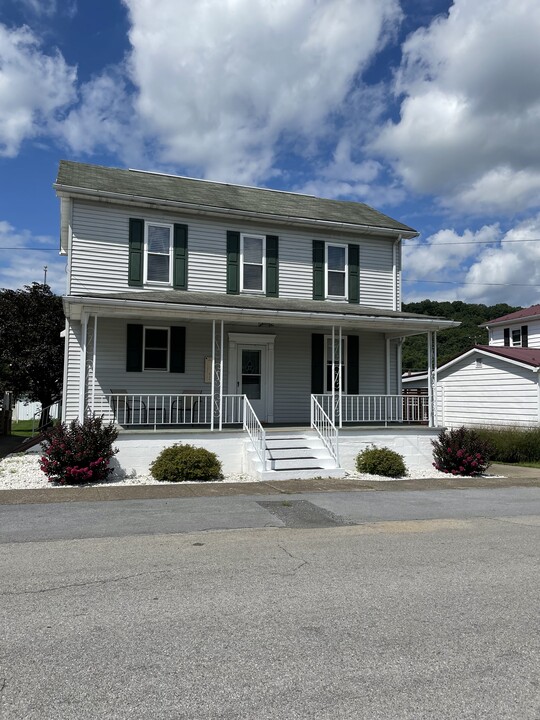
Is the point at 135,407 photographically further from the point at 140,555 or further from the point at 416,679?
the point at 416,679

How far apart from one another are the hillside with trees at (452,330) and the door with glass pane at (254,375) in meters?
27.7

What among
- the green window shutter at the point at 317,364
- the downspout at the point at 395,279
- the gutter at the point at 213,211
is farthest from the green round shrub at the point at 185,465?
Result: the downspout at the point at 395,279

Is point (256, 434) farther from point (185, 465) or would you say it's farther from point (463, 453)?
point (463, 453)

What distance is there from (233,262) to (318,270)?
259 centimetres

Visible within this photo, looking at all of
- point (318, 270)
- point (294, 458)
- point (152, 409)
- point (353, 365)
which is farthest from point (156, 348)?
point (353, 365)

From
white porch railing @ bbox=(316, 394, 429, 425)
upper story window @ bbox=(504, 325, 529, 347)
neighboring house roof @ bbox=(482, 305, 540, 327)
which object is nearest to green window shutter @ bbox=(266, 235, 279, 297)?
white porch railing @ bbox=(316, 394, 429, 425)

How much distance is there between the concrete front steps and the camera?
12234 mm

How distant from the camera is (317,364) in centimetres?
1625

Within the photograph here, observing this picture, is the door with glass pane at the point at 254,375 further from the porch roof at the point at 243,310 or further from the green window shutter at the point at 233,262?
the green window shutter at the point at 233,262

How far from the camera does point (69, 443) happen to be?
11.1 meters

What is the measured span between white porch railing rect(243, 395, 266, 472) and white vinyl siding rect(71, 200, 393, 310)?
4.28 m

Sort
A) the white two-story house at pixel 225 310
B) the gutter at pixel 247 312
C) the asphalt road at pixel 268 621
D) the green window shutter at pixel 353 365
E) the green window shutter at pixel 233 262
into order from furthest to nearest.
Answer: the green window shutter at pixel 353 365, the green window shutter at pixel 233 262, the white two-story house at pixel 225 310, the gutter at pixel 247 312, the asphalt road at pixel 268 621

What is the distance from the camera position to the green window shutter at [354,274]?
1694 cm

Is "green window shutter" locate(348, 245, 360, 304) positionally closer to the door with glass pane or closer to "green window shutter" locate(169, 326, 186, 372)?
the door with glass pane
